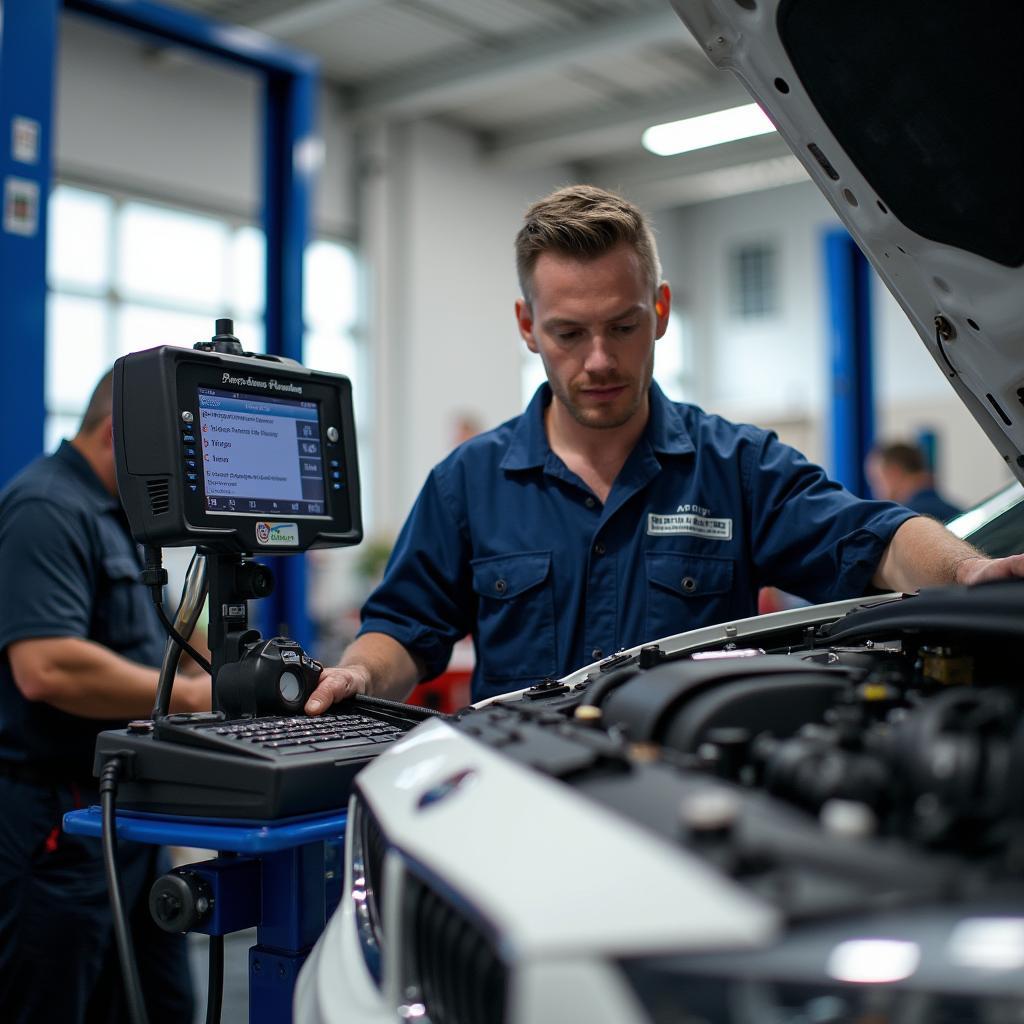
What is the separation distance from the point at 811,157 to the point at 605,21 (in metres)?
7.29

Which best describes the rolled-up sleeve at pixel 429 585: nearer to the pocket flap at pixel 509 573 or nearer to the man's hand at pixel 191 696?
the pocket flap at pixel 509 573

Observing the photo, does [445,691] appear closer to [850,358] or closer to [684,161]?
[850,358]

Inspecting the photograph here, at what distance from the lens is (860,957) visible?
630 mm

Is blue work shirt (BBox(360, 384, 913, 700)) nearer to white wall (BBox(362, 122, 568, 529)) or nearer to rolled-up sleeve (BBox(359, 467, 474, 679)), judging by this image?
rolled-up sleeve (BBox(359, 467, 474, 679))

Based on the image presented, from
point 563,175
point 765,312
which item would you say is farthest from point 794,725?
point 765,312

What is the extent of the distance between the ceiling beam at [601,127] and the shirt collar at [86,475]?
729 cm

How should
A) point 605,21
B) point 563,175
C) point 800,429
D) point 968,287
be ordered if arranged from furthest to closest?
point 563,175, point 800,429, point 605,21, point 968,287

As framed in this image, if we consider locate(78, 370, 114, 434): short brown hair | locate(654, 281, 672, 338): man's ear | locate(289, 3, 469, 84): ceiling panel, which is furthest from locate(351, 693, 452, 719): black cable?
locate(289, 3, 469, 84): ceiling panel

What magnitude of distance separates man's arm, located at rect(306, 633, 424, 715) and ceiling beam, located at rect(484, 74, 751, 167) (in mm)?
7684

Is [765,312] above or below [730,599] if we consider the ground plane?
above

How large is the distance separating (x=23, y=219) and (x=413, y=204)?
7.27m

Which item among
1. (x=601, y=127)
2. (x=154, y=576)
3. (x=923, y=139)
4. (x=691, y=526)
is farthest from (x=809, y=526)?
(x=601, y=127)

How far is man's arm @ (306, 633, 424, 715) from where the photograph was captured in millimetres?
1571

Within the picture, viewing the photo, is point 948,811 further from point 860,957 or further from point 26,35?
point 26,35
